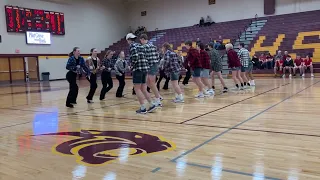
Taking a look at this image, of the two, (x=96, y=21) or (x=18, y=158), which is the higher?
(x=96, y=21)

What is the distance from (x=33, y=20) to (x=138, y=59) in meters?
18.0

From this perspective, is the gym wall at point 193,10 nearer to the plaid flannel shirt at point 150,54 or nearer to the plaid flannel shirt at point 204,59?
the plaid flannel shirt at point 204,59

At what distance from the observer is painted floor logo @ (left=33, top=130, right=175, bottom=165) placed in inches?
127

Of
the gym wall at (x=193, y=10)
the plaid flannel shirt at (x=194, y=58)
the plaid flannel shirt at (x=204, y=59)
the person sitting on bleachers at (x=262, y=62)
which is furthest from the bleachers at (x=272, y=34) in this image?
the plaid flannel shirt at (x=194, y=58)

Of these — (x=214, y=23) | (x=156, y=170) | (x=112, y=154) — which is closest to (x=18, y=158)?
(x=112, y=154)

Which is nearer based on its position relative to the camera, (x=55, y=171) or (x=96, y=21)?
(x=55, y=171)

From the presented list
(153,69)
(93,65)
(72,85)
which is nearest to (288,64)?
(93,65)

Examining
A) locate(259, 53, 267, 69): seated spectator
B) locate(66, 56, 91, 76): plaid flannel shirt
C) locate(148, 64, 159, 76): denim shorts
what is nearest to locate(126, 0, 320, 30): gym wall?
locate(259, 53, 267, 69): seated spectator

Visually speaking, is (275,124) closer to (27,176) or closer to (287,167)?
(287,167)

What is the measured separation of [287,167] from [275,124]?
1.87 m

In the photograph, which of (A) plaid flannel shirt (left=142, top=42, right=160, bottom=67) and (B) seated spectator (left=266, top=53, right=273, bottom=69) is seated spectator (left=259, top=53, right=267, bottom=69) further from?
(A) plaid flannel shirt (left=142, top=42, right=160, bottom=67)

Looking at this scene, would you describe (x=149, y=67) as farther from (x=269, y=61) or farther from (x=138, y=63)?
(x=269, y=61)

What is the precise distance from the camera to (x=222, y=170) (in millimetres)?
2689

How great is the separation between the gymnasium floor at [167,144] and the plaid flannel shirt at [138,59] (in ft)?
2.95
